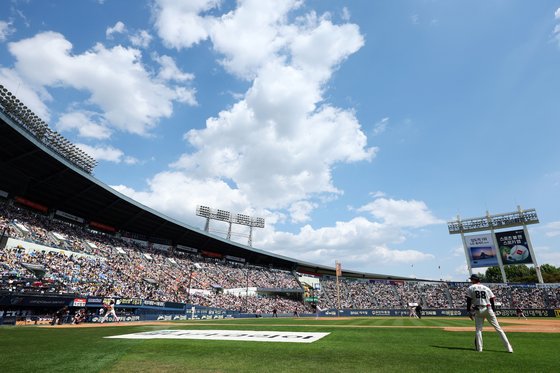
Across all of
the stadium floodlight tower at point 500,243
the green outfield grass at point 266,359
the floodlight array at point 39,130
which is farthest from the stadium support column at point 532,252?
the floodlight array at point 39,130

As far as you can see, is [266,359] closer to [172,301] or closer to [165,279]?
[172,301]

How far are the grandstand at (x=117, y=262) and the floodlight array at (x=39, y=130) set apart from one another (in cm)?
11

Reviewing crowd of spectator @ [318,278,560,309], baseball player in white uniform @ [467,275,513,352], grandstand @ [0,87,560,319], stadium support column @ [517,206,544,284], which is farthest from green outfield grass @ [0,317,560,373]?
stadium support column @ [517,206,544,284]

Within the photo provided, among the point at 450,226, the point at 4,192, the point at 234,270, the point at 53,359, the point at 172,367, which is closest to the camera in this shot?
the point at 172,367

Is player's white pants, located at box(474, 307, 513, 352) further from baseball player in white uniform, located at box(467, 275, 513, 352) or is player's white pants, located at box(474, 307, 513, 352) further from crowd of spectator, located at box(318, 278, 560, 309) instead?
crowd of spectator, located at box(318, 278, 560, 309)

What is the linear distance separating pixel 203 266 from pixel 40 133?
37.0 metres

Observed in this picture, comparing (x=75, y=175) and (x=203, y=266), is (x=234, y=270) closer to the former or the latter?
(x=203, y=266)

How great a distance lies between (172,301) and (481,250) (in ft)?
176

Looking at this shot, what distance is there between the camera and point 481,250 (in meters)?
56.0

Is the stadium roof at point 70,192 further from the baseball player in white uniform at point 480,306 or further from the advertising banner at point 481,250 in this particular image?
the advertising banner at point 481,250

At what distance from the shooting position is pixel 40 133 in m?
34.5

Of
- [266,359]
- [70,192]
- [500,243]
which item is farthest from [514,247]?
[70,192]

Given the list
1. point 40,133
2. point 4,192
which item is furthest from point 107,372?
point 4,192

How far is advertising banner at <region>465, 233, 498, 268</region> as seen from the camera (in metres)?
54.9
